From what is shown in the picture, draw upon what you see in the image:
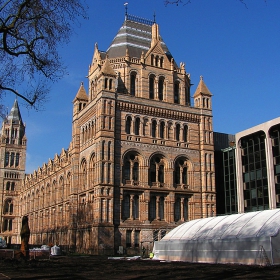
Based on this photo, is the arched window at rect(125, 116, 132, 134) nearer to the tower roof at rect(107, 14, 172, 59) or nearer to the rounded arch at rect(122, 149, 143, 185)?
the rounded arch at rect(122, 149, 143, 185)

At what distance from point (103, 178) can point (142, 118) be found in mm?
9689

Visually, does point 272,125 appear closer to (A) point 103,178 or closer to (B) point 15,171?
(A) point 103,178

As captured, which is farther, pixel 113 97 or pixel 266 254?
pixel 113 97

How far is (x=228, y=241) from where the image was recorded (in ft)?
102

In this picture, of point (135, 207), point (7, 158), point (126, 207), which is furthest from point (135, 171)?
point (7, 158)

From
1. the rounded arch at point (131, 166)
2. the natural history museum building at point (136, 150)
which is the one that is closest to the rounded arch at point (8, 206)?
the natural history museum building at point (136, 150)

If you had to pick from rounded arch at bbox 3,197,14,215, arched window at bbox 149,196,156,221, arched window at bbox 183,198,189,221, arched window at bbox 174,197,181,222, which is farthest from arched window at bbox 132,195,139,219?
rounded arch at bbox 3,197,14,215

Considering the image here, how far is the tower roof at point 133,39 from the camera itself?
2288 inches

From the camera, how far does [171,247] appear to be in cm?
3709

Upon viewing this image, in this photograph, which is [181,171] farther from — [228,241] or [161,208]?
[228,241]

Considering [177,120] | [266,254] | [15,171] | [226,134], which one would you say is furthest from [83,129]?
[15,171]

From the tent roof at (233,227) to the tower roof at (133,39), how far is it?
27836 mm

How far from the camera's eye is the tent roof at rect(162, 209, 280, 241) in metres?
29.9

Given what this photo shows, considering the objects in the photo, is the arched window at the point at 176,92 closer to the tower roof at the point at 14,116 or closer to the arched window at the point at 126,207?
the arched window at the point at 126,207
